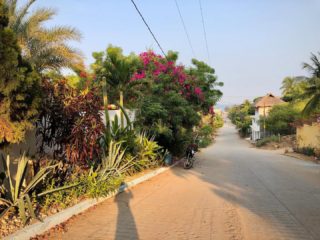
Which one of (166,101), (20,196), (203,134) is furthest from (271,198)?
(203,134)

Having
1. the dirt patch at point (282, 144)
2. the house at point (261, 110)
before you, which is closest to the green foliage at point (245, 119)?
the house at point (261, 110)

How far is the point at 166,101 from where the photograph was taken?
1802cm

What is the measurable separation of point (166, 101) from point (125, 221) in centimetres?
1109

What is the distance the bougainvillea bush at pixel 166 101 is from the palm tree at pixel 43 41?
10.6ft

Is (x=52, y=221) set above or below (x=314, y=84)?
below

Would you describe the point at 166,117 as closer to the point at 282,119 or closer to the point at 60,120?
the point at 60,120

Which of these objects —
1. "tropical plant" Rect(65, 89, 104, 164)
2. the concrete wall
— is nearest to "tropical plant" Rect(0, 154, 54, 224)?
"tropical plant" Rect(65, 89, 104, 164)

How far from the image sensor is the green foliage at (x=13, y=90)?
561 cm

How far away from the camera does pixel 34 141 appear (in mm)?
8484

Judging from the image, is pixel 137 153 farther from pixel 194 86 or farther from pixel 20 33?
pixel 194 86

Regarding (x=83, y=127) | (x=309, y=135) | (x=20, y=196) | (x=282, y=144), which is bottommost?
(x=282, y=144)

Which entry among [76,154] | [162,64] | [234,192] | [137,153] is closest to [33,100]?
[76,154]

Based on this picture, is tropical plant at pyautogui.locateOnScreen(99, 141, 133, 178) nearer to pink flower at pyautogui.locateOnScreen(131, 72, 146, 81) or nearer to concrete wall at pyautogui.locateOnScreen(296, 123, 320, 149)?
pink flower at pyautogui.locateOnScreen(131, 72, 146, 81)

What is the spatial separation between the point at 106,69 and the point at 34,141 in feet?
24.3
